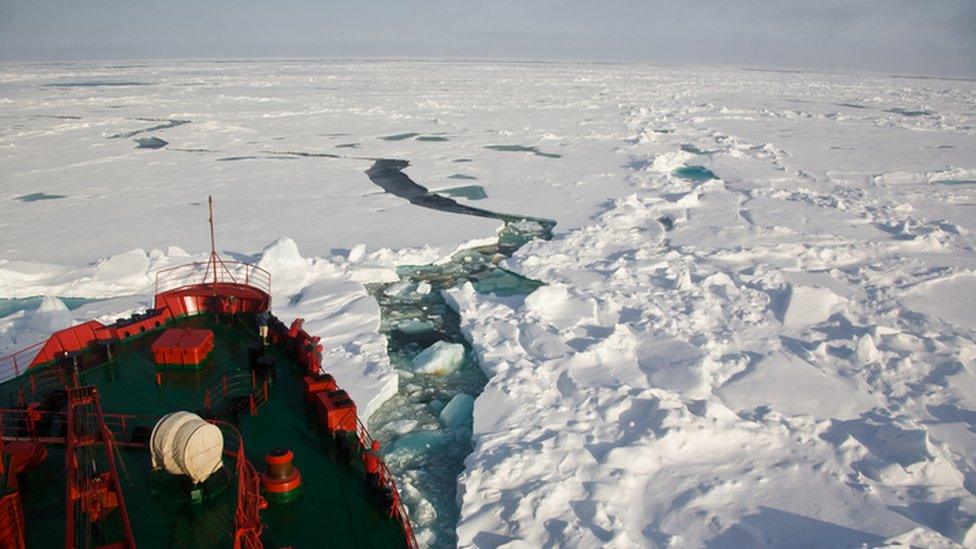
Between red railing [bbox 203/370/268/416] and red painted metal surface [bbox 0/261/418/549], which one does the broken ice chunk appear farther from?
red railing [bbox 203/370/268/416]

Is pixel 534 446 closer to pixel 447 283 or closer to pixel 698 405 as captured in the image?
pixel 698 405

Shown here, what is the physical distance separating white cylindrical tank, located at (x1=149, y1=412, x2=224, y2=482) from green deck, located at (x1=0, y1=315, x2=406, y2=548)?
30 centimetres

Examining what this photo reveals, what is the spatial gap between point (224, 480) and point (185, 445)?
491 millimetres

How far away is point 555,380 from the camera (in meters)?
7.45

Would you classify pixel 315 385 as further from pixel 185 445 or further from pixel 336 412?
pixel 185 445

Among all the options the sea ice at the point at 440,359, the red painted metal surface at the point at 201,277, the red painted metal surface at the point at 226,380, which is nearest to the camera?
the red painted metal surface at the point at 226,380

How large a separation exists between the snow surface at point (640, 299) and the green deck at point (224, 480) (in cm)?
109

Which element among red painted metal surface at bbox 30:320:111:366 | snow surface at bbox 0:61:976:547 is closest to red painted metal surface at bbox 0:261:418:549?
red painted metal surface at bbox 30:320:111:366

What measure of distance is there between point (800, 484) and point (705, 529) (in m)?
1.14

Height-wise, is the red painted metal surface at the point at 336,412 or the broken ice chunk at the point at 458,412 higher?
the red painted metal surface at the point at 336,412

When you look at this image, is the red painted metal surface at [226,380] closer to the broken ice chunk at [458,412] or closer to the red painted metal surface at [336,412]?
the red painted metal surface at [336,412]

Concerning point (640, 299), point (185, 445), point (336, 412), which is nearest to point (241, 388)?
point (336, 412)

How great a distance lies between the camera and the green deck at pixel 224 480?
431 cm

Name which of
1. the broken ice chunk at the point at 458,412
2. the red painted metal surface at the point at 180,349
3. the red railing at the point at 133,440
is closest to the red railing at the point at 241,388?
the red painted metal surface at the point at 180,349
